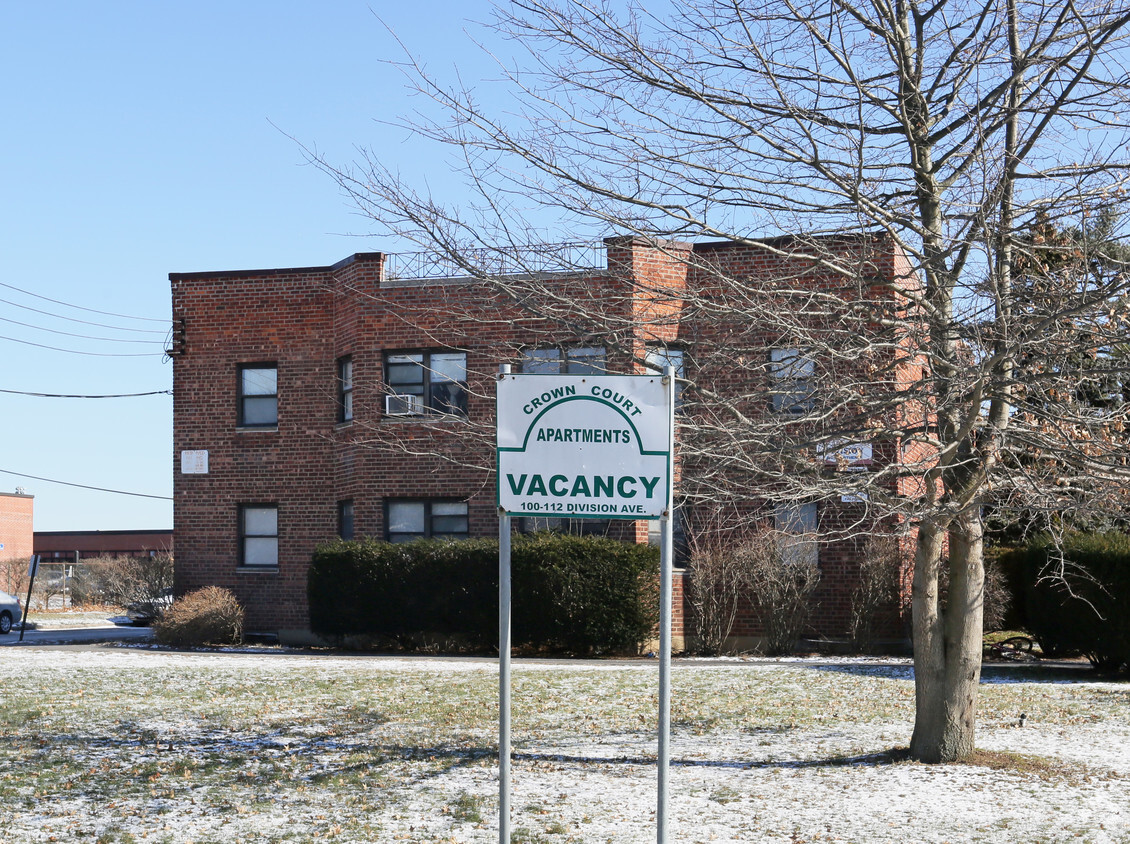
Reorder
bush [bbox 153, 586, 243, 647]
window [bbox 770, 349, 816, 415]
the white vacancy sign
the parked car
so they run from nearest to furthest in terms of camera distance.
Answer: the white vacancy sign, window [bbox 770, 349, 816, 415], bush [bbox 153, 586, 243, 647], the parked car

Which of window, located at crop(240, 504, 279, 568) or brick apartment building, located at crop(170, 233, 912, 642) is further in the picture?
window, located at crop(240, 504, 279, 568)

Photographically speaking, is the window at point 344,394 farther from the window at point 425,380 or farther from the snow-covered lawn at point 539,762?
the snow-covered lawn at point 539,762

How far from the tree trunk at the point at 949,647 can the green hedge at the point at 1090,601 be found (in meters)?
6.42

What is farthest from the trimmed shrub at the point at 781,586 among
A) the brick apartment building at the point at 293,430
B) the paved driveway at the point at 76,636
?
the paved driveway at the point at 76,636

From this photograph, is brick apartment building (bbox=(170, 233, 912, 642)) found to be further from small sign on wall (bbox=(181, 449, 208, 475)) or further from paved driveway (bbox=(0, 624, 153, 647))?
paved driveway (bbox=(0, 624, 153, 647))

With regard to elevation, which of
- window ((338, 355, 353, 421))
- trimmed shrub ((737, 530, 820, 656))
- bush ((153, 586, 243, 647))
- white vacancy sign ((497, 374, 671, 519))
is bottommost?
bush ((153, 586, 243, 647))

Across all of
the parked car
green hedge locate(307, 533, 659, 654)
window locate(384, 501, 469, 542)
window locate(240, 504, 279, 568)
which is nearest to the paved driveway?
the parked car

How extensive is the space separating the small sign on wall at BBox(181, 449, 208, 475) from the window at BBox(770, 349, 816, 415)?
16.4m

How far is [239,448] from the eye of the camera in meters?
23.4

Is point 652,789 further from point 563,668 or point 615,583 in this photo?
point 615,583

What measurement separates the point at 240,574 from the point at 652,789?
54.5 feet

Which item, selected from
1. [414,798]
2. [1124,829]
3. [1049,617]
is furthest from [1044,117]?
[1049,617]

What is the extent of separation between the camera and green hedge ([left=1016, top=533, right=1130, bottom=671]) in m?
15.3

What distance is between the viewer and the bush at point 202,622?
21.4 m
